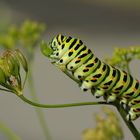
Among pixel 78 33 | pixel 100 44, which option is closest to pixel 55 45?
pixel 100 44

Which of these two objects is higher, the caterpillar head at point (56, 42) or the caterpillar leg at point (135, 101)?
the caterpillar head at point (56, 42)

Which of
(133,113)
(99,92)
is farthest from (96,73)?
(133,113)

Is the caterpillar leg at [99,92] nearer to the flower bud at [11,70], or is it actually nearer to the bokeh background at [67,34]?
the flower bud at [11,70]

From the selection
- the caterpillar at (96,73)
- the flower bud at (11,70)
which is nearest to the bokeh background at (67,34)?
the caterpillar at (96,73)

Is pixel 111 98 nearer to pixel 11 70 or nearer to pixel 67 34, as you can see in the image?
pixel 11 70

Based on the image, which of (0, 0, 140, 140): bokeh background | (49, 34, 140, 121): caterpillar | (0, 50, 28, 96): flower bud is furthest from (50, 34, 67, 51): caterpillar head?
(0, 0, 140, 140): bokeh background

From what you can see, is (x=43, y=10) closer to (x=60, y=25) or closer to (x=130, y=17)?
(x=60, y=25)
